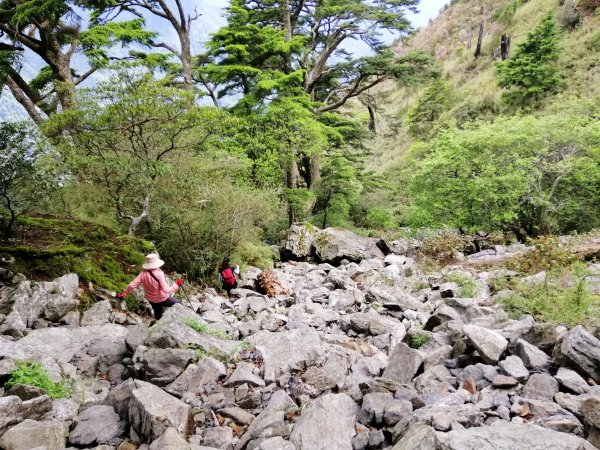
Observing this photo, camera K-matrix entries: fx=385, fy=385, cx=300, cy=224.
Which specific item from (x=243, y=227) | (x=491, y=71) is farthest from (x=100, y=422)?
(x=491, y=71)

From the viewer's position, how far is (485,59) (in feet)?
129

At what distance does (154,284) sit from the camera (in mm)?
6273

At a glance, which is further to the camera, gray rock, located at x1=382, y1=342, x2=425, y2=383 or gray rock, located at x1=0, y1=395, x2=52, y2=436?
gray rock, located at x1=382, y1=342, x2=425, y2=383

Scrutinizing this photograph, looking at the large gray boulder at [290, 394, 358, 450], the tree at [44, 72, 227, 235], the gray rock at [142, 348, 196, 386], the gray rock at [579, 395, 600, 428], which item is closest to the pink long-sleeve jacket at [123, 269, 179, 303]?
the gray rock at [142, 348, 196, 386]

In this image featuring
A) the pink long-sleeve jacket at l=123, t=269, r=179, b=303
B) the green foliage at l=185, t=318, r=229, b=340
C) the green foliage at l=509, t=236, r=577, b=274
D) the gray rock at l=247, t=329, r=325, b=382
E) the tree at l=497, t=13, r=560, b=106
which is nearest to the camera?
the gray rock at l=247, t=329, r=325, b=382

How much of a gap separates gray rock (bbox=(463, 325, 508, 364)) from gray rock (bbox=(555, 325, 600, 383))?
536 mm

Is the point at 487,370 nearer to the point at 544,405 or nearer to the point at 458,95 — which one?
the point at 544,405

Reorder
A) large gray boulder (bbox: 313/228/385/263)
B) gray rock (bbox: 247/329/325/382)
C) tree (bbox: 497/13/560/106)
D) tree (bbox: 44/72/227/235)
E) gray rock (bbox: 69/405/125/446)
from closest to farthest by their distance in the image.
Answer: gray rock (bbox: 69/405/125/446)
gray rock (bbox: 247/329/325/382)
tree (bbox: 44/72/227/235)
large gray boulder (bbox: 313/228/385/263)
tree (bbox: 497/13/560/106)

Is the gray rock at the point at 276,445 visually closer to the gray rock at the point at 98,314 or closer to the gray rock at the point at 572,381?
the gray rock at the point at 572,381

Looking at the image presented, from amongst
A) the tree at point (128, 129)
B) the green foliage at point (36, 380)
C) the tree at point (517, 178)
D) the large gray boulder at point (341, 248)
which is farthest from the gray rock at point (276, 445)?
the tree at point (517, 178)

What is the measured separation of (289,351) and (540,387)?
266 cm

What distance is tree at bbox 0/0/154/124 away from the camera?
38.1ft

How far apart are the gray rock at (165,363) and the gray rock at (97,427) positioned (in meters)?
0.55

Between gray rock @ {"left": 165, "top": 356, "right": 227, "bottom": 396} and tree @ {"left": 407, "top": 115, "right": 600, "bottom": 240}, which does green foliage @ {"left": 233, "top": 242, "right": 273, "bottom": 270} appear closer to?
gray rock @ {"left": 165, "top": 356, "right": 227, "bottom": 396}
